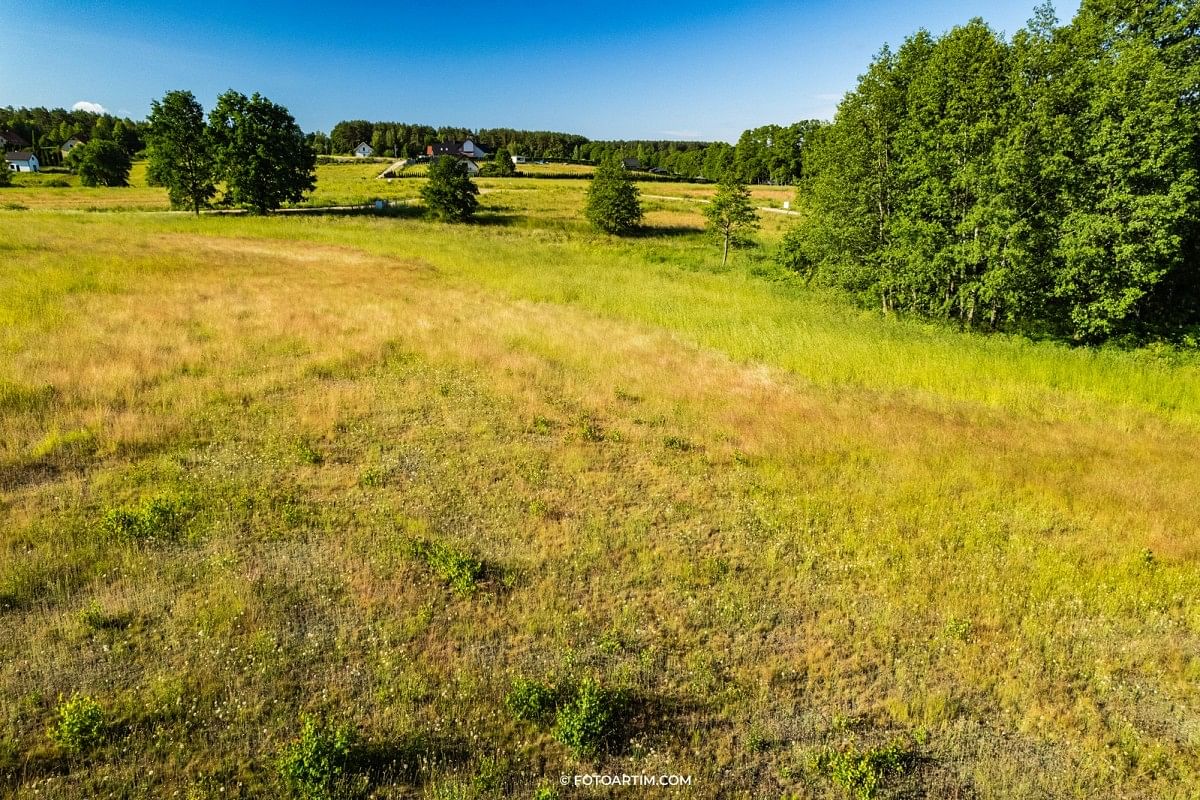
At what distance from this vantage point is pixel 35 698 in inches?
245

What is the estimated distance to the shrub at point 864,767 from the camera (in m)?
5.84

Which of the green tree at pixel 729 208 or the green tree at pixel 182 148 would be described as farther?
the green tree at pixel 182 148

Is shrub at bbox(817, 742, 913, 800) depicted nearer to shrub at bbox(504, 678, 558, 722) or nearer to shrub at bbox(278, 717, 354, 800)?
shrub at bbox(504, 678, 558, 722)

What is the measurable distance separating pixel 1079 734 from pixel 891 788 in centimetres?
256

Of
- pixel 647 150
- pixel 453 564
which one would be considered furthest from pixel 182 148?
pixel 647 150

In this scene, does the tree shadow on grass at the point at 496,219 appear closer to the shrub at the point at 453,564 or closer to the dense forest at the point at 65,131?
the shrub at the point at 453,564

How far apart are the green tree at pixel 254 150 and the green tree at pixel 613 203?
28880mm

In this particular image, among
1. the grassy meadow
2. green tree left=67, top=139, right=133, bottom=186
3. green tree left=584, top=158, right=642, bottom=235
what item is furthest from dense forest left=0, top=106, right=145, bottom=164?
the grassy meadow

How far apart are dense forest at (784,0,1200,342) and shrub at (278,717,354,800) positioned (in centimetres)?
2409

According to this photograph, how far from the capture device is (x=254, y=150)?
173ft

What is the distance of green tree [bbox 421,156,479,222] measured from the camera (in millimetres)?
55406

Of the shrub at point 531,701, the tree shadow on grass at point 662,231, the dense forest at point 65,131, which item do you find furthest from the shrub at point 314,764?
the dense forest at point 65,131

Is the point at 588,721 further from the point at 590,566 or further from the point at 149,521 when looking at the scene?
the point at 149,521

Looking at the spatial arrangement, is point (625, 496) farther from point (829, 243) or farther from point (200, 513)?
point (829, 243)
